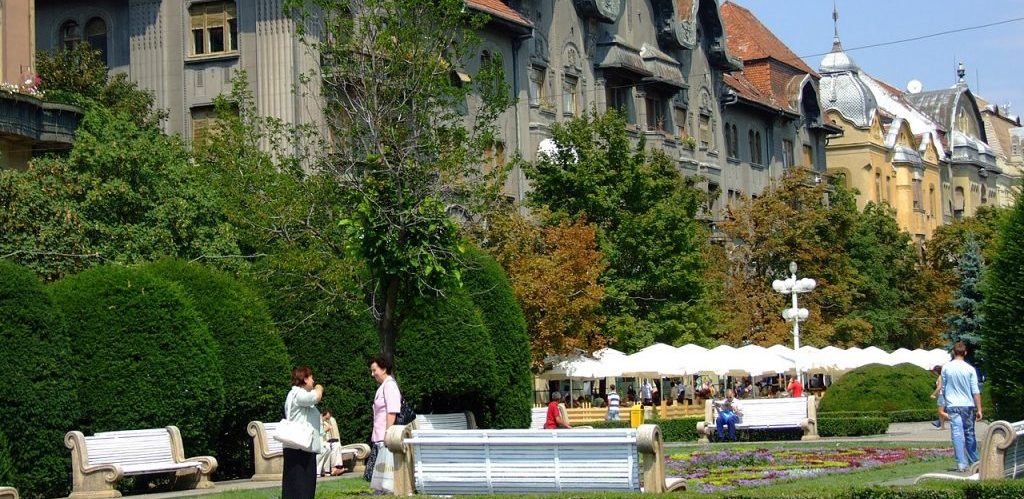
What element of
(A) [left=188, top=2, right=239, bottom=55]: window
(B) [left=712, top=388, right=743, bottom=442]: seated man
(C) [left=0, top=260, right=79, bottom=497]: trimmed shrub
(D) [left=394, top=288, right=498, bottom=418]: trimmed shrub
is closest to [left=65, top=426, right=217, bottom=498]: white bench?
(C) [left=0, top=260, right=79, bottom=497]: trimmed shrub

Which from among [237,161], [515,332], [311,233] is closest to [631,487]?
[311,233]

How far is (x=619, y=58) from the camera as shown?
60.2 metres

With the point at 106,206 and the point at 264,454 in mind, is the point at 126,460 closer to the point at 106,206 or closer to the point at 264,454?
the point at 264,454

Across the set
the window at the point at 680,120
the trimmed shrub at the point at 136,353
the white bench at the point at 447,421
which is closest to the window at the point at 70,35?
the white bench at the point at 447,421

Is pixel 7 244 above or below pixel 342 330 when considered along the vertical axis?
above

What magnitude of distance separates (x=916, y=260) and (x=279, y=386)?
57.0m

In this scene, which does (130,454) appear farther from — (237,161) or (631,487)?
(237,161)

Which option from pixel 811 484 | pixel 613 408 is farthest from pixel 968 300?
pixel 811 484

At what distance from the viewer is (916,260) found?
7725cm

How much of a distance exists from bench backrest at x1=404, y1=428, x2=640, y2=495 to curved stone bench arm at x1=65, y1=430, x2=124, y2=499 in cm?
538

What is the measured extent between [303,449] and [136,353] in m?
6.92

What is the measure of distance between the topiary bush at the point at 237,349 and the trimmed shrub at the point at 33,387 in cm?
314

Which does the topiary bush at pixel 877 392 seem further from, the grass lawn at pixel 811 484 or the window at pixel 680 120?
the window at pixel 680 120

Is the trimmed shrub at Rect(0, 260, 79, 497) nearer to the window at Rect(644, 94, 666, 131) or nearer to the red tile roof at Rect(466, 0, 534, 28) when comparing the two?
the red tile roof at Rect(466, 0, 534, 28)
